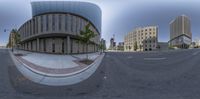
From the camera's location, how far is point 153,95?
6574mm

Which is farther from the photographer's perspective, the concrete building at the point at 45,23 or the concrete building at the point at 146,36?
the concrete building at the point at 146,36

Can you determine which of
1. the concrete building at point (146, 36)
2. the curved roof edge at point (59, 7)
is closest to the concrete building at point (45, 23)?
the curved roof edge at point (59, 7)

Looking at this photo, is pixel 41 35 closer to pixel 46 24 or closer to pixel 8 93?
pixel 46 24

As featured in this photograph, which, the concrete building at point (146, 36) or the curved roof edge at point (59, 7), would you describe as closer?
the curved roof edge at point (59, 7)

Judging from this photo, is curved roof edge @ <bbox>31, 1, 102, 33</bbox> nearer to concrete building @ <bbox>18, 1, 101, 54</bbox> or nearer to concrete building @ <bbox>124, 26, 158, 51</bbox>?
concrete building @ <bbox>18, 1, 101, 54</bbox>

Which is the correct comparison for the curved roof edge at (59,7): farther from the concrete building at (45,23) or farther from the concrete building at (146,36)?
the concrete building at (146,36)

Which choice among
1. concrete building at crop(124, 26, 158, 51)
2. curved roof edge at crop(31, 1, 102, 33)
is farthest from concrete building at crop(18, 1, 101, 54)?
concrete building at crop(124, 26, 158, 51)

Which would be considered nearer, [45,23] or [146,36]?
[45,23]

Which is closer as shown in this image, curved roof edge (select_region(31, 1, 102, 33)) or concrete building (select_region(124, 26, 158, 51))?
curved roof edge (select_region(31, 1, 102, 33))

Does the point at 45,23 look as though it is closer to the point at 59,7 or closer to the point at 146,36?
the point at 59,7

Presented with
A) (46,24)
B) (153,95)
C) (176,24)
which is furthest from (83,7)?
(176,24)

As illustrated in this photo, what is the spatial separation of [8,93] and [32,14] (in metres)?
3.54

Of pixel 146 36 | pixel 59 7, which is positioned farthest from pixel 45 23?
pixel 146 36

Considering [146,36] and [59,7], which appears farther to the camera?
[146,36]
